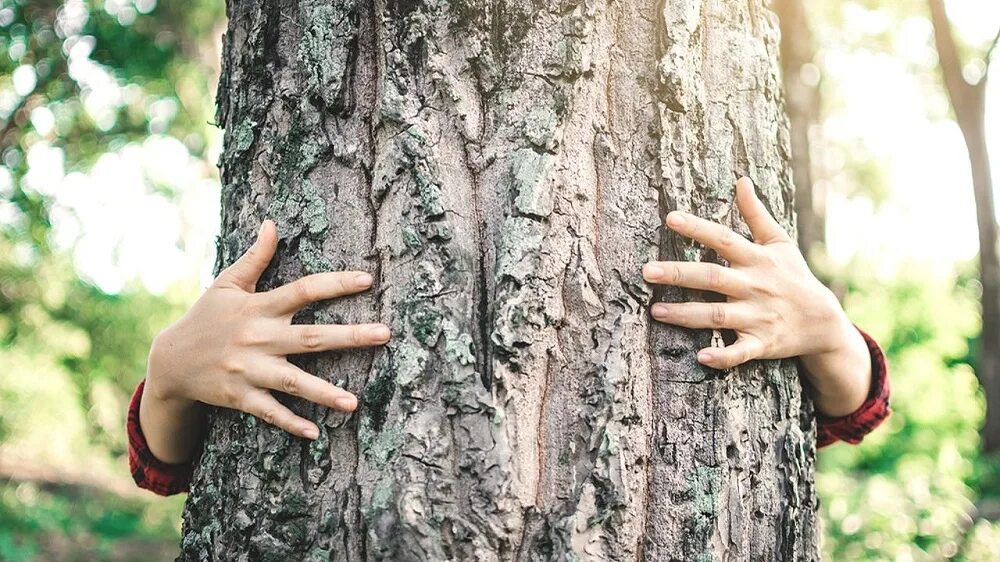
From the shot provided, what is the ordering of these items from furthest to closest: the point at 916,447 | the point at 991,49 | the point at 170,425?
the point at 916,447, the point at 991,49, the point at 170,425

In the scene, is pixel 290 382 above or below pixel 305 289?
below

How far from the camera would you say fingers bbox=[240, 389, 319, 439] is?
50.9 inches

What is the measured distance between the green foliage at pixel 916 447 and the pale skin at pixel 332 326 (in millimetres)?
2808

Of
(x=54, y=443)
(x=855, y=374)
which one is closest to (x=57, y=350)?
(x=54, y=443)

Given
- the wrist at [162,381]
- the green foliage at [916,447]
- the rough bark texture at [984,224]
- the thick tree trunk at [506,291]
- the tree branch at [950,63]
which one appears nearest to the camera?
the thick tree trunk at [506,291]

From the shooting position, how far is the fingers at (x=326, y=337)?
126cm

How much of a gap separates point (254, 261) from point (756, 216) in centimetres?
92

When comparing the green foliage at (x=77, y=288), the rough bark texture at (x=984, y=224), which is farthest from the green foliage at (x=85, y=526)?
the rough bark texture at (x=984, y=224)

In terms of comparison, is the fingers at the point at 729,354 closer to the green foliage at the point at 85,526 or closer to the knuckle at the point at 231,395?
the knuckle at the point at 231,395

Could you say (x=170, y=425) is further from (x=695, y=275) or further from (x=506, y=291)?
(x=695, y=275)

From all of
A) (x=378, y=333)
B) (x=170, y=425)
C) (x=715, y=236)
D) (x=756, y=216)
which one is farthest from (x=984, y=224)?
(x=170, y=425)

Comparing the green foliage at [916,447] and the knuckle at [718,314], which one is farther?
the green foliage at [916,447]

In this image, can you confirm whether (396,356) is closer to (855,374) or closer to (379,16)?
(379,16)

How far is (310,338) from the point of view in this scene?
1301 millimetres
